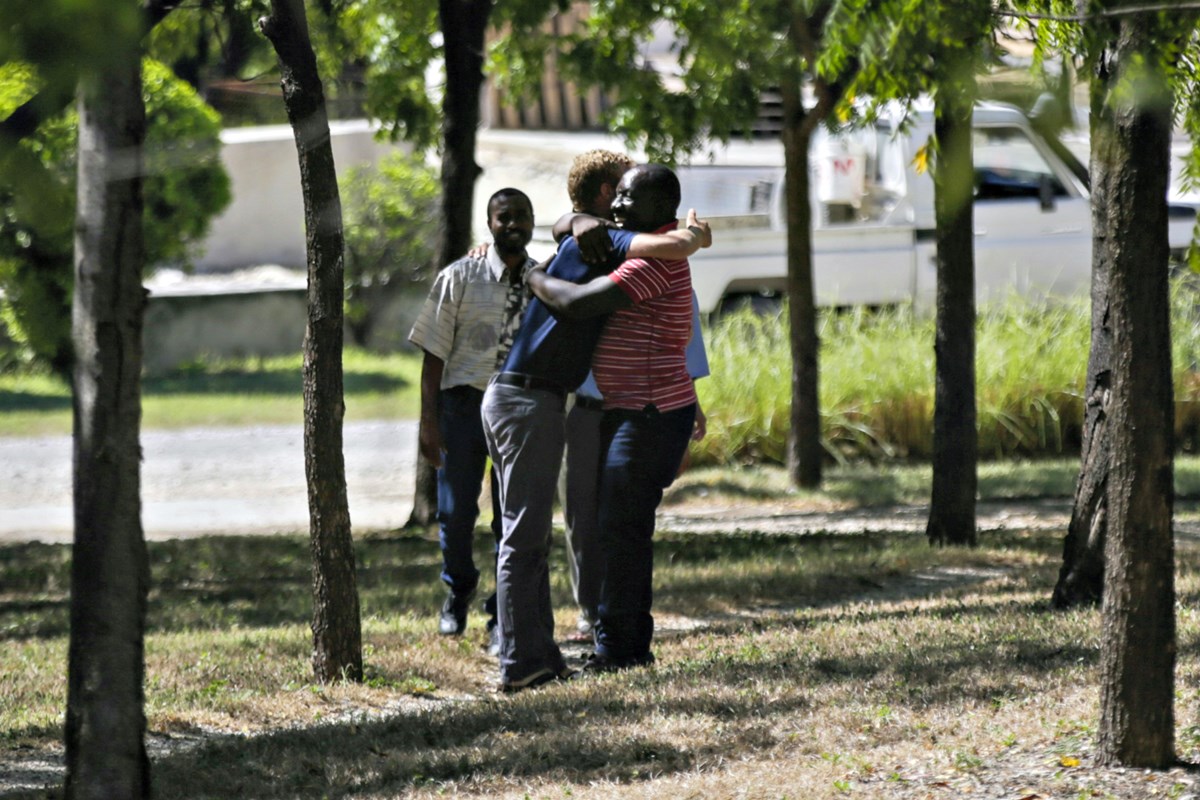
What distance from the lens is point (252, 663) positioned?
258 inches

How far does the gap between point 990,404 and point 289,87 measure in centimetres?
868

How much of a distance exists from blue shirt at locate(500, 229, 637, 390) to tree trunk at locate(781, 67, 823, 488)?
6.38 metres

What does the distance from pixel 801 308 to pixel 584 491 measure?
6.08 metres

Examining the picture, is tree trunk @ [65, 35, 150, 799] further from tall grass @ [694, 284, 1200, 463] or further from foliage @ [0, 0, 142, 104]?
tall grass @ [694, 284, 1200, 463]

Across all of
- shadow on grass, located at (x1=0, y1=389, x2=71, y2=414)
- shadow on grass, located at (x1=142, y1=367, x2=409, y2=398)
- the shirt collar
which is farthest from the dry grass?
shadow on grass, located at (x1=0, y1=389, x2=71, y2=414)

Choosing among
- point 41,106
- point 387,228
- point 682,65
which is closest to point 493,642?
point 41,106

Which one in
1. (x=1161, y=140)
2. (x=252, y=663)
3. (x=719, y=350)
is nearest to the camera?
(x=1161, y=140)

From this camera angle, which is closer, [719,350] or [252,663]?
[252,663]

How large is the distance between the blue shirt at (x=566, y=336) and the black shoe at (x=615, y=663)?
3.50ft

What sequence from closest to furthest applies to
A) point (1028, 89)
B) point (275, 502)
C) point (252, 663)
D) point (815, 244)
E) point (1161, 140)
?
point (1028, 89), point (1161, 140), point (252, 663), point (275, 502), point (815, 244)

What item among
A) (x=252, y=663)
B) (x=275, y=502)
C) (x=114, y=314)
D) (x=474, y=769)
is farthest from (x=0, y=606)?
(x=114, y=314)

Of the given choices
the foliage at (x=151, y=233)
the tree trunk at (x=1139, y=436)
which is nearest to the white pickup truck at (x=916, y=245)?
the foliage at (x=151, y=233)

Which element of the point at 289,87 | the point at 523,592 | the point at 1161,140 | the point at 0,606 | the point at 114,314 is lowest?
the point at 0,606

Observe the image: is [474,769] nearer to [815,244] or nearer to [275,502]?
[275,502]
